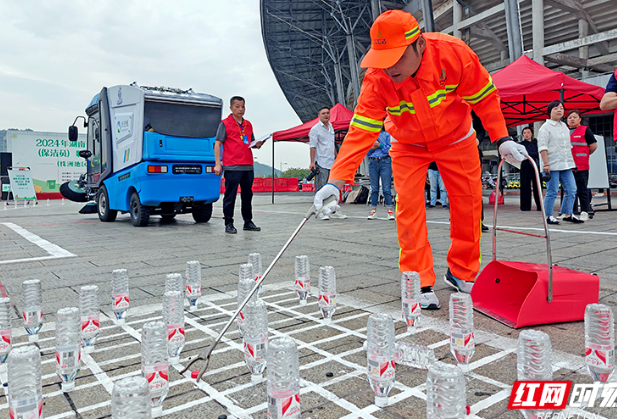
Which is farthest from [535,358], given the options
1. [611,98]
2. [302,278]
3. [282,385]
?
[611,98]

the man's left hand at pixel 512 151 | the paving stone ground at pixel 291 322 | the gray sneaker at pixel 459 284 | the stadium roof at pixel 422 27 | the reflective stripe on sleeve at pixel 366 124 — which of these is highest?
the stadium roof at pixel 422 27

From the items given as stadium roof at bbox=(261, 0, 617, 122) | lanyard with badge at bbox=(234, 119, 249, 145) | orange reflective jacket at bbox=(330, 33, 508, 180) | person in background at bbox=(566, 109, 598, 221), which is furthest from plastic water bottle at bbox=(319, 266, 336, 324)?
stadium roof at bbox=(261, 0, 617, 122)

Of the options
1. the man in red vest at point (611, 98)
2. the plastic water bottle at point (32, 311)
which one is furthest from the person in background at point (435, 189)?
the plastic water bottle at point (32, 311)

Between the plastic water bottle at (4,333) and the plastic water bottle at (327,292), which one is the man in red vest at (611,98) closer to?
the plastic water bottle at (327,292)

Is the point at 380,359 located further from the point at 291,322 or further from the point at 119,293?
the point at 119,293

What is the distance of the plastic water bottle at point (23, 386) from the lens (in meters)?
1.41

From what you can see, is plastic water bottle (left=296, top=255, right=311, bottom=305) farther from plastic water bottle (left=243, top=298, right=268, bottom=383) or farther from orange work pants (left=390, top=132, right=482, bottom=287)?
plastic water bottle (left=243, top=298, right=268, bottom=383)

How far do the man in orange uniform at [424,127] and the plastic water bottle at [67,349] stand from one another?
4.50 feet

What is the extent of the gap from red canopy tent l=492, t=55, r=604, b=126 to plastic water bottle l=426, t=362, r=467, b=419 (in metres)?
10.5

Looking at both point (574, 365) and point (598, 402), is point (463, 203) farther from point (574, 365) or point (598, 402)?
point (598, 402)

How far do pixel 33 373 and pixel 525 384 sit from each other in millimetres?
1671

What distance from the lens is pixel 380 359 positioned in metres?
1.73

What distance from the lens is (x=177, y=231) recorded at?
8.16 m

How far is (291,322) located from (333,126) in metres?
14.1
